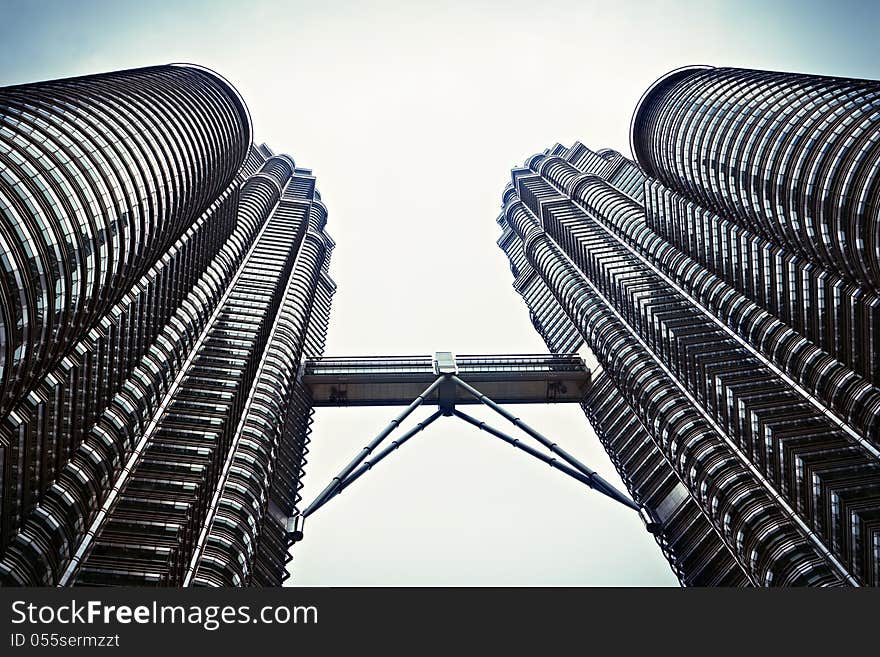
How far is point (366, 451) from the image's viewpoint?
10475cm

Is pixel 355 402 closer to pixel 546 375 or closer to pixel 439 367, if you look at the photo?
pixel 439 367

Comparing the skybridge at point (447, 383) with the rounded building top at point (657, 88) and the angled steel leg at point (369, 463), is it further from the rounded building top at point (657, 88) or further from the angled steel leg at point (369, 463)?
the rounded building top at point (657, 88)

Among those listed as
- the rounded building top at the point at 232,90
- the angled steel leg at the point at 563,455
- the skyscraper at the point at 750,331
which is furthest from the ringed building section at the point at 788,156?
the rounded building top at the point at 232,90

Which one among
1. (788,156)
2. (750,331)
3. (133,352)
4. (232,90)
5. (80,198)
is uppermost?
(232,90)

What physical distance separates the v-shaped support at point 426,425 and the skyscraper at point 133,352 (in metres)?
3.80

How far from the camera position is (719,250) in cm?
8844

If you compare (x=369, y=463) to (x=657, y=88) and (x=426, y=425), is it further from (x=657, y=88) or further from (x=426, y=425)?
(x=657, y=88)

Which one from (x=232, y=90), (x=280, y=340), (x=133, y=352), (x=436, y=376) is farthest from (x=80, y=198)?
(x=436, y=376)

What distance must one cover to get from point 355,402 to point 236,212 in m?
33.4

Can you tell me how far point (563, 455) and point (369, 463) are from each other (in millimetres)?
26634

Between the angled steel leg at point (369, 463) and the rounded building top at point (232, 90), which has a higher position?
the rounded building top at point (232, 90)

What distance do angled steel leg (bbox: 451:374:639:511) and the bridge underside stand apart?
10.1ft

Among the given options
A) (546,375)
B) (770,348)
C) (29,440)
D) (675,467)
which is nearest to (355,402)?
(546,375)

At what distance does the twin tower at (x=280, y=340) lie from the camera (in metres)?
45.3
